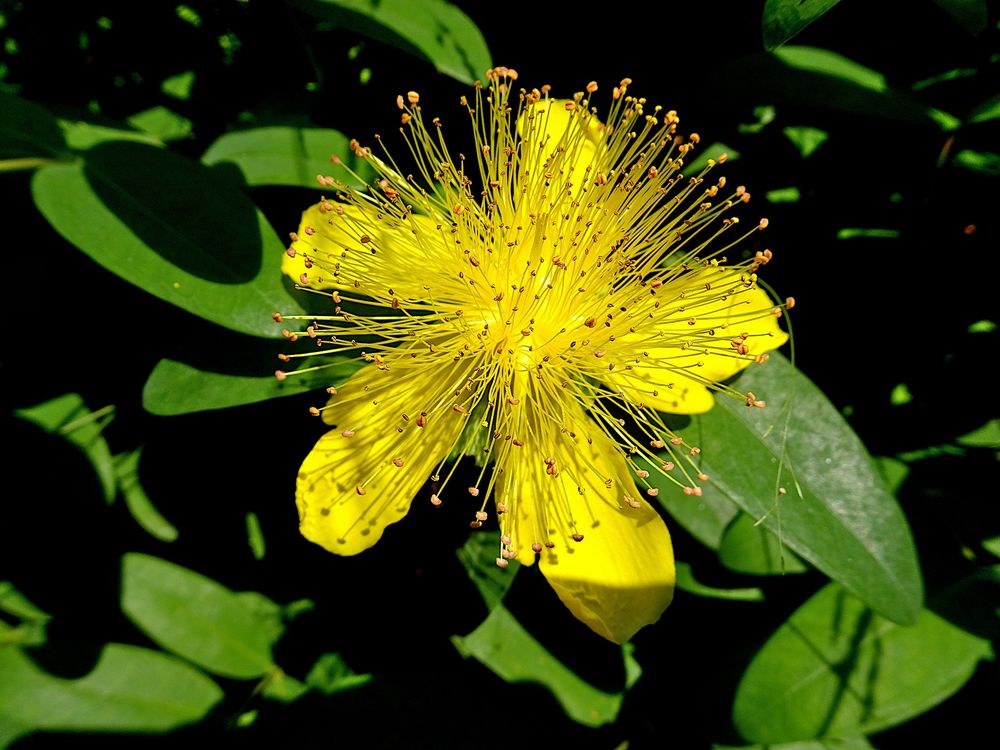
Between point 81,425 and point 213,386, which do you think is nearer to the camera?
point 213,386

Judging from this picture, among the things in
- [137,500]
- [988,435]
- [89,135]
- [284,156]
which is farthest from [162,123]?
[988,435]

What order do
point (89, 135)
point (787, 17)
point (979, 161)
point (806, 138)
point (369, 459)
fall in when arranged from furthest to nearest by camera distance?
point (806, 138) → point (979, 161) → point (89, 135) → point (369, 459) → point (787, 17)

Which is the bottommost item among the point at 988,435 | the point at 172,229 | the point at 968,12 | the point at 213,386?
the point at 213,386

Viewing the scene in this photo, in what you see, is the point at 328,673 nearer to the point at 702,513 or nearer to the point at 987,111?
the point at 702,513

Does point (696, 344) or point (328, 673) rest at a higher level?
point (696, 344)

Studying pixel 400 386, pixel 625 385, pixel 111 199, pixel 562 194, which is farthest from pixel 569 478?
pixel 111 199

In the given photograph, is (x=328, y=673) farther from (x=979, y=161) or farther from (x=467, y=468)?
(x=979, y=161)

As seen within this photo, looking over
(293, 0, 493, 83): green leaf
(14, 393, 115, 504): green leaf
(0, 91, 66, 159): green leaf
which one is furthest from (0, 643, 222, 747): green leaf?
(293, 0, 493, 83): green leaf

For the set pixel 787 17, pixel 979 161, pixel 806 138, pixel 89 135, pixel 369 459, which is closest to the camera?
pixel 787 17
